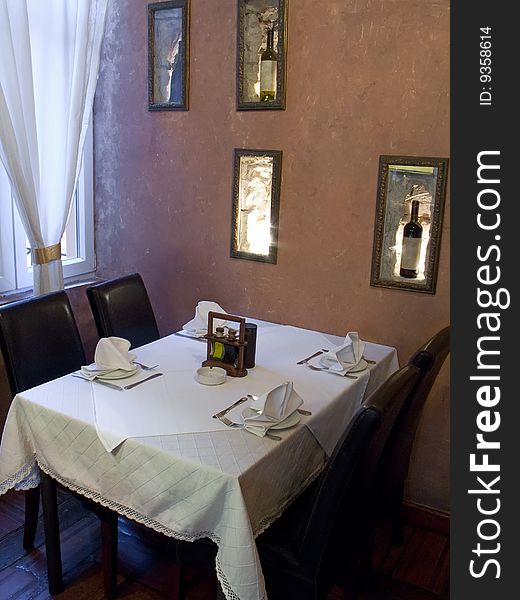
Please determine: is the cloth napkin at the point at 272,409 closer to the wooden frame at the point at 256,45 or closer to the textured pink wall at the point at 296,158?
the textured pink wall at the point at 296,158

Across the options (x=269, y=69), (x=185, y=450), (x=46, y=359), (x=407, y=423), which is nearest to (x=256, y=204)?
(x=269, y=69)

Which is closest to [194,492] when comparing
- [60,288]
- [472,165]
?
[472,165]

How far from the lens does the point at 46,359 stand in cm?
216

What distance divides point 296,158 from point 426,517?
5.03 ft

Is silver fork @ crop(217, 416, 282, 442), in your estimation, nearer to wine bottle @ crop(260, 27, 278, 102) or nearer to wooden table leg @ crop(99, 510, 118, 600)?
wooden table leg @ crop(99, 510, 118, 600)

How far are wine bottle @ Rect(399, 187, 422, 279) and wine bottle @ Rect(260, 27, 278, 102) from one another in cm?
72

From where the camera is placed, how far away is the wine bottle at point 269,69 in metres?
2.51

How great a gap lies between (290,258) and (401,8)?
40.5 inches

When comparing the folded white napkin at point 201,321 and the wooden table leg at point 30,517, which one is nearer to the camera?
the wooden table leg at point 30,517

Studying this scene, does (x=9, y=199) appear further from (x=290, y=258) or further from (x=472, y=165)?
(x=472, y=165)

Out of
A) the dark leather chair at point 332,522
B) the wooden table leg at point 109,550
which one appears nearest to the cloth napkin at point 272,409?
the dark leather chair at point 332,522

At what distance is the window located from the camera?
Result: 2701 mm

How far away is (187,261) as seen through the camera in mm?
2922

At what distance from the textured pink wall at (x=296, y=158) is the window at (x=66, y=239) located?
6 cm
